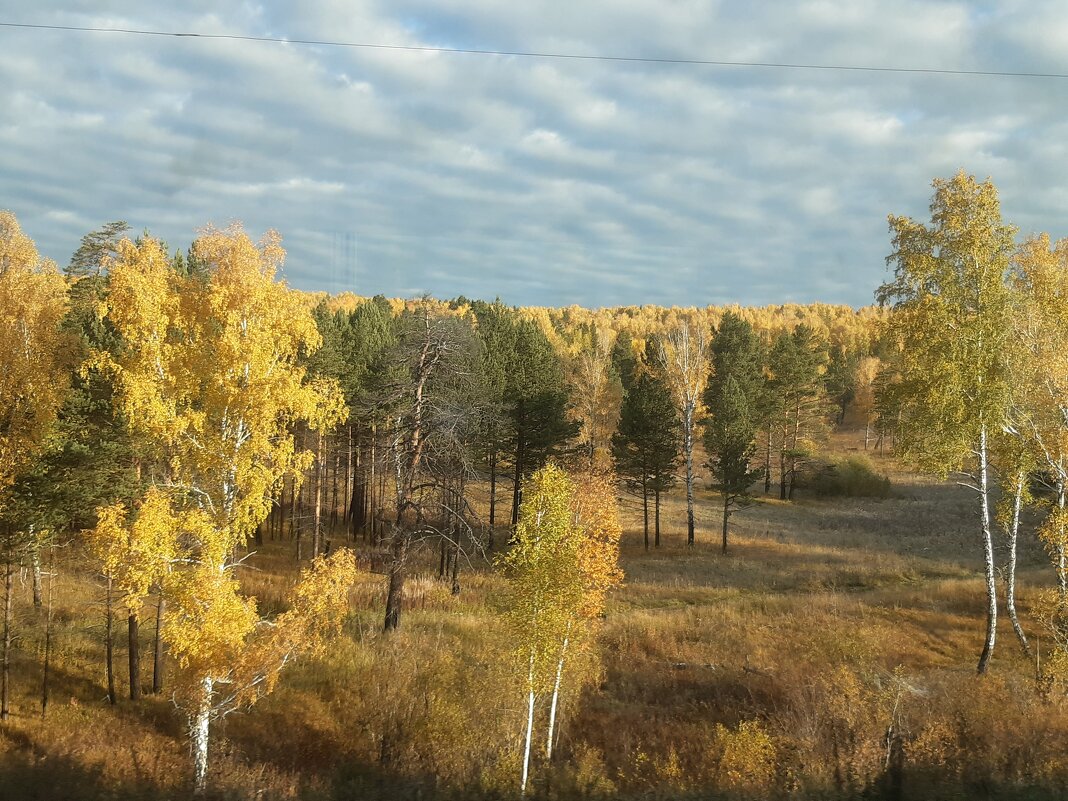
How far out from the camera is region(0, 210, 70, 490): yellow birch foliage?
17.4 meters

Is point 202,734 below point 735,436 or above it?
below

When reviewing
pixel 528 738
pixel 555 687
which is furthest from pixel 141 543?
pixel 555 687

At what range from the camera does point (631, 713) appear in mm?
19203

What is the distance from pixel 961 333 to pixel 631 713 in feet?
46.8

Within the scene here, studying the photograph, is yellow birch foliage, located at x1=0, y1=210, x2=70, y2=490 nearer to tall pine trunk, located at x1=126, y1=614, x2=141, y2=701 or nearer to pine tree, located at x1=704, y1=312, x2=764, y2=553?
tall pine trunk, located at x1=126, y1=614, x2=141, y2=701

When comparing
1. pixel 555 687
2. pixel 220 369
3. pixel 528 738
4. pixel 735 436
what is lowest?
pixel 528 738

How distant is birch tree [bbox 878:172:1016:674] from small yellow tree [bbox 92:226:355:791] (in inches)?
641

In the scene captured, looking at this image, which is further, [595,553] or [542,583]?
[595,553]

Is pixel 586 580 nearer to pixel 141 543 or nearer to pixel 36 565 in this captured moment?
pixel 141 543

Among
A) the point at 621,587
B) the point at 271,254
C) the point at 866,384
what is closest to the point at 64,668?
the point at 271,254

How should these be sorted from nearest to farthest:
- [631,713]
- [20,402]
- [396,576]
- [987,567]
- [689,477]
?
[20,402], [987,567], [631,713], [396,576], [689,477]

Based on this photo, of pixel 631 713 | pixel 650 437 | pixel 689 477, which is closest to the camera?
pixel 631 713

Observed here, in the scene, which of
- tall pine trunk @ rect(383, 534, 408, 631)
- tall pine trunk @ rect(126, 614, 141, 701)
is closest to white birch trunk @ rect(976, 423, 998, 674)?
tall pine trunk @ rect(383, 534, 408, 631)

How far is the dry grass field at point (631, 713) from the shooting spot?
48.4 feet
